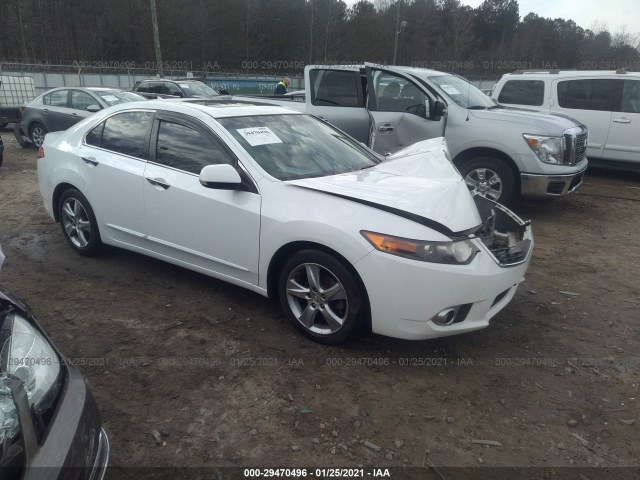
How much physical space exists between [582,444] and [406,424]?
0.95 meters

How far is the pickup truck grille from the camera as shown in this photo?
20.9 feet

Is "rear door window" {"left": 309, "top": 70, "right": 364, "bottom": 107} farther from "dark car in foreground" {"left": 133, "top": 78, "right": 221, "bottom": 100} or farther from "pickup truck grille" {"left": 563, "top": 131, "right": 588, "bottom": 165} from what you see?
"dark car in foreground" {"left": 133, "top": 78, "right": 221, "bottom": 100}

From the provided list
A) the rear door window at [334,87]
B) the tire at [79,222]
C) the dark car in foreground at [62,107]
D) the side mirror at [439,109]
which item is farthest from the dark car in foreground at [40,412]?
the dark car in foreground at [62,107]

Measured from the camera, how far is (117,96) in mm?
11047

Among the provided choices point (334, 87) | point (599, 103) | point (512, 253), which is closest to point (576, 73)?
point (599, 103)

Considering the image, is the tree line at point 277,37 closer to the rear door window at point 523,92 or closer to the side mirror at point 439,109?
the rear door window at point 523,92

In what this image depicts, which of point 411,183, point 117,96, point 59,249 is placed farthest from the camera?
point 117,96

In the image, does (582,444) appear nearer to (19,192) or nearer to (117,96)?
(19,192)

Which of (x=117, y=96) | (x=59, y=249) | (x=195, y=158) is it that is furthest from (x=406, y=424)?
(x=117, y=96)

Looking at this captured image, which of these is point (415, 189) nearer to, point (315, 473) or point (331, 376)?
point (331, 376)

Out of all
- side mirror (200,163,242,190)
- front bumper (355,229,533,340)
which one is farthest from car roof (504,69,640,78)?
side mirror (200,163,242,190)

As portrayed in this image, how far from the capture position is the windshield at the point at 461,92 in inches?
274

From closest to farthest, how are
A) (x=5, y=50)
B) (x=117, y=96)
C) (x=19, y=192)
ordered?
(x=19, y=192) → (x=117, y=96) → (x=5, y=50)

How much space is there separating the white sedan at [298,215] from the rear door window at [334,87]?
263cm
